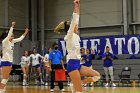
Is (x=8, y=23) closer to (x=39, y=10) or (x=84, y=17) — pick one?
(x=39, y=10)

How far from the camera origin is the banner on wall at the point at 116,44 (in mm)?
23109

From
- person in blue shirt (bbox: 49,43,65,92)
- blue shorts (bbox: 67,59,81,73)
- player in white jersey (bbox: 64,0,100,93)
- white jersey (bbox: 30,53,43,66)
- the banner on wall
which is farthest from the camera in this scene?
white jersey (bbox: 30,53,43,66)

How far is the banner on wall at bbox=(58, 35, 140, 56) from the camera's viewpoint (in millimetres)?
23109

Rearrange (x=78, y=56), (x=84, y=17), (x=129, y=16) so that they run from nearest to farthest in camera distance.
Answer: (x=78, y=56)
(x=129, y=16)
(x=84, y=17)

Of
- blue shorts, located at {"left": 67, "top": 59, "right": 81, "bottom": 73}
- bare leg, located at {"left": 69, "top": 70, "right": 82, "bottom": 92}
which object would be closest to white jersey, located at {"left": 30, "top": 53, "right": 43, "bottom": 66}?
blue shorts, located at {"left": 67, "top": 59, "right": 81, "bottom": 73}

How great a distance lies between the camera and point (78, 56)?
317 inches

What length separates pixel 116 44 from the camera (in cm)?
2384

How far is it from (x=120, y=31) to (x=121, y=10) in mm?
1659

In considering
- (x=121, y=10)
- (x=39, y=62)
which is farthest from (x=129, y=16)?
(x=39, y=62)

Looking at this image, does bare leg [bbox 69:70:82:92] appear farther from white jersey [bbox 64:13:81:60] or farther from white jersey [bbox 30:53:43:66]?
white jersey [bbox 30:53:43:66]

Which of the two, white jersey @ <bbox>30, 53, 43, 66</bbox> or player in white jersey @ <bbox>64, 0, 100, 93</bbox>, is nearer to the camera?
player in white jersey @ <bbox>64, 0, 100, 93</bbox>

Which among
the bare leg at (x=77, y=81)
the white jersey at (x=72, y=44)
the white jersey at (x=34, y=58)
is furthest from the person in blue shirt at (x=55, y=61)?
the bare leg at (x=77, y=81)

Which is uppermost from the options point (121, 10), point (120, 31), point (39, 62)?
point (121, 10)

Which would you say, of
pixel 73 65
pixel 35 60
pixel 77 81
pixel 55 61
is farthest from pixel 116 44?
pixel 77 81
